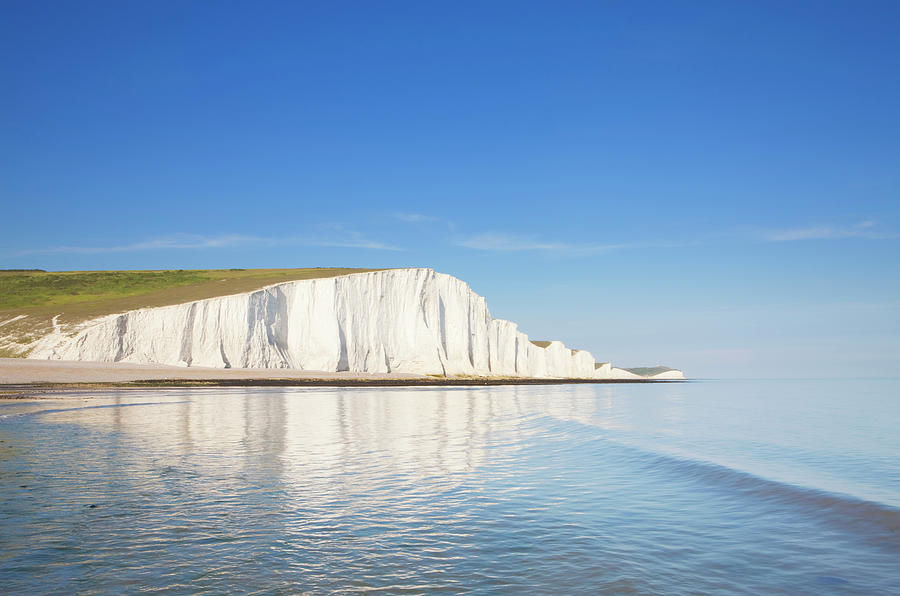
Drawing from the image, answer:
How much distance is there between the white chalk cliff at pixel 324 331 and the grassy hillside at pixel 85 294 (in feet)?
8.77

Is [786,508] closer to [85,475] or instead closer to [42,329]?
[85,475]

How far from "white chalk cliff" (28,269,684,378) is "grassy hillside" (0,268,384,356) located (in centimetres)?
267

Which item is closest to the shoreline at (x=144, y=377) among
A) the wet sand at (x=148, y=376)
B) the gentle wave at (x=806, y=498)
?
the wet sand at (x=148, y=376)

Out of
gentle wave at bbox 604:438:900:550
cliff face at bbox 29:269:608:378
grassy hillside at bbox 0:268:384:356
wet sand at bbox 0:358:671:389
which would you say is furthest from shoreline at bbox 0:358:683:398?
gentle wave at bbox 604:438:900:550

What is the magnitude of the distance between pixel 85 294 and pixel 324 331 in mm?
26500

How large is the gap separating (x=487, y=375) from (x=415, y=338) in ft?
39.8

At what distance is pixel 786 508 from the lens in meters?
7.12

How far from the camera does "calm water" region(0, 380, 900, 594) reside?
4398mm

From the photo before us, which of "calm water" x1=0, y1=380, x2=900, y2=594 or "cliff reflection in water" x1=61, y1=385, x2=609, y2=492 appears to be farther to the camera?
"cliff reflection in water" x1=61, y1=385, x2=609, y2=492

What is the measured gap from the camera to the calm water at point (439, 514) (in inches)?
173

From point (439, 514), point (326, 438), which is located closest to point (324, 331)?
point (326, 438)

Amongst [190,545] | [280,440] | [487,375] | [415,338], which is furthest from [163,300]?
[190,545]

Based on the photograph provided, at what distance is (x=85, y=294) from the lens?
60531mm

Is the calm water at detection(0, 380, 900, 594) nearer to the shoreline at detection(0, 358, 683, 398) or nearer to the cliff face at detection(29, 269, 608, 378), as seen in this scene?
the shoreline at detection(0, 358, 683, 398)
